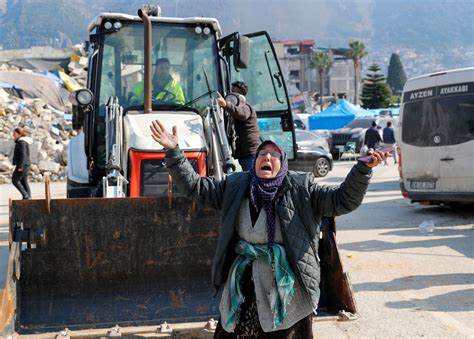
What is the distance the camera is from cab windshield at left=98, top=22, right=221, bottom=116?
308 inches

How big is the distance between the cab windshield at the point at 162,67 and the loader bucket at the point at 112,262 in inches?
86.6

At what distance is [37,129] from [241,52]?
2204cm

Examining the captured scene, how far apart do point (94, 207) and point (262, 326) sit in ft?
7.58

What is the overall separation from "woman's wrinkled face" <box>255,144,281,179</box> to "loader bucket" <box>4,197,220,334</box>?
1989 mm

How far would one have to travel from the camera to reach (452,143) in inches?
481

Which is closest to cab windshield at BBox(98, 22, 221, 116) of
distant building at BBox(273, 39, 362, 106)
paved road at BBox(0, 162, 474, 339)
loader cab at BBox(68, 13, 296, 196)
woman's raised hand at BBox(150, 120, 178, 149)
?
loader cab at BBox(68, 13, 296, 196)

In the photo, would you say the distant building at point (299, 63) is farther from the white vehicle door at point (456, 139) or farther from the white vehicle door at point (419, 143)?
the white vehicle door at point (456, 139)

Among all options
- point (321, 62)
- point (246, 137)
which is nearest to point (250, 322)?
point (246, 137)

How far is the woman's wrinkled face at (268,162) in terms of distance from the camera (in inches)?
157

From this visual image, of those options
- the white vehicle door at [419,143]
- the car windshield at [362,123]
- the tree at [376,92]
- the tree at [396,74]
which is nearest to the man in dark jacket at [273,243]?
the white vehicle door at [419,143]

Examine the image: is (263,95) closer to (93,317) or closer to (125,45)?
(125,45)

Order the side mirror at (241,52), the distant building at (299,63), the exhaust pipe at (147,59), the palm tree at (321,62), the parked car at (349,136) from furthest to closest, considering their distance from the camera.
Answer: the distant building at (299,63) < the palm tree at (321,62) < the parked car at (349,136) < the side mirror at (241,52) < the exhaust pipe at (147,59)

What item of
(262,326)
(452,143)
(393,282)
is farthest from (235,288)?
(452,143)

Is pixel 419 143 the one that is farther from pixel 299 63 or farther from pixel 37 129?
pixel 299 63
